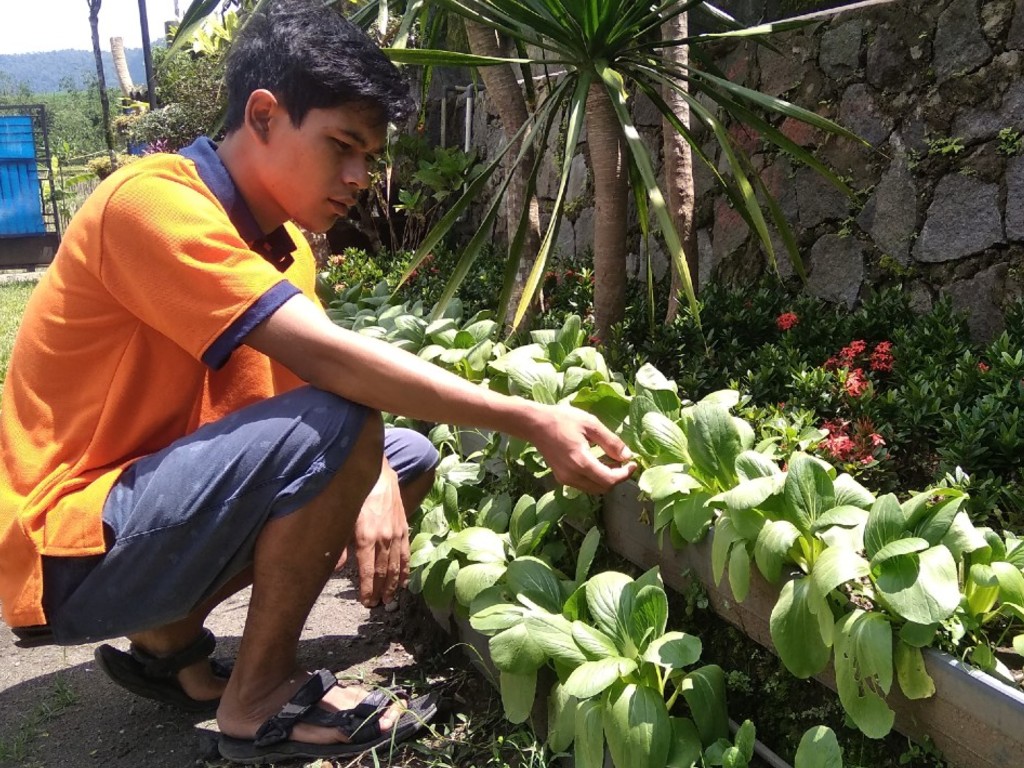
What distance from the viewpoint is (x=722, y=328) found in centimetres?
331

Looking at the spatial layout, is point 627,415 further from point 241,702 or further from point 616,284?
point 616,284

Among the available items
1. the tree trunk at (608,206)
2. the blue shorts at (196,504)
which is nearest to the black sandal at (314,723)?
the blue shorts at (196,504)

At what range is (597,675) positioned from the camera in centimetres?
160

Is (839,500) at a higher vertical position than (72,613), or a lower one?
higher

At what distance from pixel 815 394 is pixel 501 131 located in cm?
440

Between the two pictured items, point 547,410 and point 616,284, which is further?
point 616,284

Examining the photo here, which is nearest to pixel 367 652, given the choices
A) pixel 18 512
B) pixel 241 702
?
pixel 241 702

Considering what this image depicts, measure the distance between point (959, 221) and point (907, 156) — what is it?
1.03 feet

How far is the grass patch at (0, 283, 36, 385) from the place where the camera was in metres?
6.47

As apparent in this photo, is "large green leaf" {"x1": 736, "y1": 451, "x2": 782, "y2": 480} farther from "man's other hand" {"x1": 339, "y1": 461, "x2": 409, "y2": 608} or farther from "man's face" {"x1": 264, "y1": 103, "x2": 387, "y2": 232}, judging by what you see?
"man's face" {"x1": 264, "y1": 103, "x2": 387, "y2": 232}

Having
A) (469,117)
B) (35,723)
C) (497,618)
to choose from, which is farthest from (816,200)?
(469,117)

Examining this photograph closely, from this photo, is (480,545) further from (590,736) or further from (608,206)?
(608,206)

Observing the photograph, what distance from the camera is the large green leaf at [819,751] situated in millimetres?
1420

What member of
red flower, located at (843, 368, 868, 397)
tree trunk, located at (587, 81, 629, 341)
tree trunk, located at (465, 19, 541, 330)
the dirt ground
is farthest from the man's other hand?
tree trunk, located at (465, 19, 541, 330)
